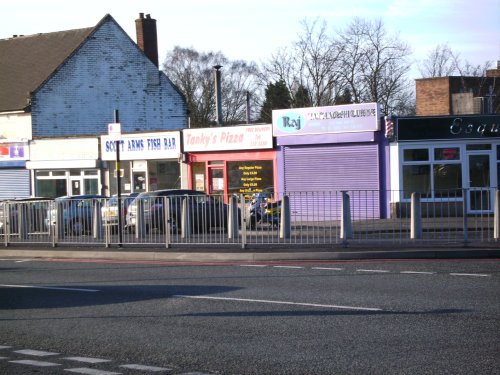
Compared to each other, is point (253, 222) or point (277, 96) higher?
point (277, 96)

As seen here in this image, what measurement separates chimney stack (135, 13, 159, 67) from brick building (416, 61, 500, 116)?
17.1 meters

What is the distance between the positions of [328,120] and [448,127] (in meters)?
4.80

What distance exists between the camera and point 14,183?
41656 millimetres

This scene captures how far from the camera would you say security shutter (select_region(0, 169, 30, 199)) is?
135 ft

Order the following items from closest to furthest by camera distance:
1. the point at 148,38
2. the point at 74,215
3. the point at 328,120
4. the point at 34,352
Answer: the point at 34,352 < the point at 74,215 < the point at 328,120 < the point at 148,38

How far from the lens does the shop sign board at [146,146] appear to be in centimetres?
3556

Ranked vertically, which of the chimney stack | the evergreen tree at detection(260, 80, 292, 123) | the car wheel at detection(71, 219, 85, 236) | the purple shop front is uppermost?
the chimney stack

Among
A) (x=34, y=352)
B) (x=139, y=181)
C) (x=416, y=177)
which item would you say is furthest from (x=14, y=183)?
(x=34, y=352)

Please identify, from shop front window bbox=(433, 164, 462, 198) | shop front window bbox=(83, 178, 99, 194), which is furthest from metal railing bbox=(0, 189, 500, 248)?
shop front window bbox=(83, 178, 99, 194)

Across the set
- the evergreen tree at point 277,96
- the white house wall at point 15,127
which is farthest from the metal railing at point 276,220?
the evergreen tree at point 277,96

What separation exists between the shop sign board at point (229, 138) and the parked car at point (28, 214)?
12.1 m

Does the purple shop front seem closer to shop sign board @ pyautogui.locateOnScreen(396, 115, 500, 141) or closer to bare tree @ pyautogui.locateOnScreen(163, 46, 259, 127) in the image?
shop sign board @ pyautogui.locateOnScreen(396, 115, 500, 141)

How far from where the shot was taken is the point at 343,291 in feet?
41.3

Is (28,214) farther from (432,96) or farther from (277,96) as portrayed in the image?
(277,96)
